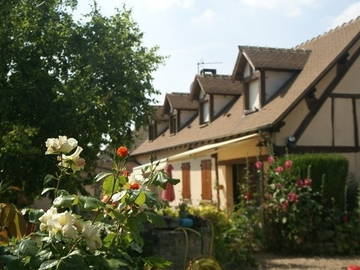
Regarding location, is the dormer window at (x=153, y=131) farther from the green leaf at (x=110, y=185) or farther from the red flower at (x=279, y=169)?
the green leaf at (x=110, y=185)

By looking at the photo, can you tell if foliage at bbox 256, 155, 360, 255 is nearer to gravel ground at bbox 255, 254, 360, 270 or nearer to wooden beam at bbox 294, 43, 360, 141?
gravel ground at bbox 255, 254, 360, 270

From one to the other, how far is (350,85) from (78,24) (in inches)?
293

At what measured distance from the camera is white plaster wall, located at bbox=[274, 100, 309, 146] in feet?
43.5

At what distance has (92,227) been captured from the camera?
2037 mm

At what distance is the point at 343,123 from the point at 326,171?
288cm

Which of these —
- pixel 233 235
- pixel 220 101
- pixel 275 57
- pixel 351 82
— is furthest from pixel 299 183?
pixel 220 101

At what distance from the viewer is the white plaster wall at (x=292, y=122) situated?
43.5 feet

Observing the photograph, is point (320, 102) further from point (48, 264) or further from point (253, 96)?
point (48, 264)

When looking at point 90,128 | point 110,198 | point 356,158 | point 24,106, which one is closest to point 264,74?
point 356,158

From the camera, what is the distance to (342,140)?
45.5 ft

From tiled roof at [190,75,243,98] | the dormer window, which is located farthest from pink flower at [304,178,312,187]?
the dormer window

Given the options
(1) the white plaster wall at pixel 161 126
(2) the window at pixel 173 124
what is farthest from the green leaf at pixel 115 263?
(1) the white plaster wall at pixel 161 126

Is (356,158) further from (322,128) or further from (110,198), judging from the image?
(110,198)

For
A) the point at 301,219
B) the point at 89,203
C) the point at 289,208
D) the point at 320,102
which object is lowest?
the point at 301,219
